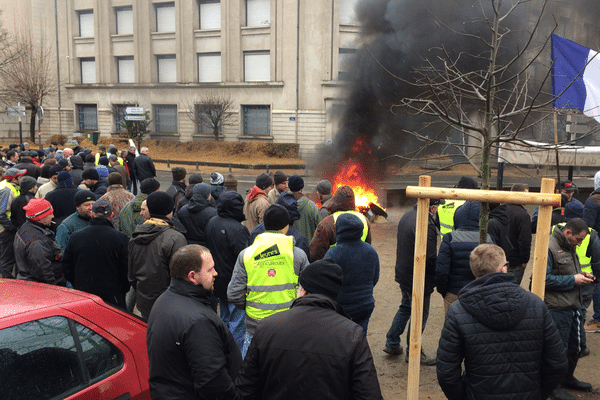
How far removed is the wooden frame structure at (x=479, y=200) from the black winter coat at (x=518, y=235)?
2.51 m

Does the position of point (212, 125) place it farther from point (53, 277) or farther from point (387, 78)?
point (53, 277)

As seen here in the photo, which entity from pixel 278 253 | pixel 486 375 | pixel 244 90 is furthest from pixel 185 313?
pixel 244 90

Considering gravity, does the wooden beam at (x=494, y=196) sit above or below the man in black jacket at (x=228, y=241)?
above

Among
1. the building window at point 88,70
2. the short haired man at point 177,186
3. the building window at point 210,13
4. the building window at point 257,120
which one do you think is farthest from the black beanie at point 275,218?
the building window at point 88,70

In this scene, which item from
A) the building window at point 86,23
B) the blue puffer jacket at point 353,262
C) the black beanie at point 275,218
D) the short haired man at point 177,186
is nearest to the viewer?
the black beanie at point 275,218

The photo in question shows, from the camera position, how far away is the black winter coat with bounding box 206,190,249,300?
492 cm

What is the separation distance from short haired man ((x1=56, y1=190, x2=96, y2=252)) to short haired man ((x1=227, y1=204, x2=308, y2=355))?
2.35m

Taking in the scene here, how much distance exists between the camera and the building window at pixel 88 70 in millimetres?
38875

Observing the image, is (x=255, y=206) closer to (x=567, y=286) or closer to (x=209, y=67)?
(x=567, y=286)

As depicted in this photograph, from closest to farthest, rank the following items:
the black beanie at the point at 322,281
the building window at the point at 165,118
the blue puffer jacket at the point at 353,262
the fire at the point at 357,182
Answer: the black beanie at the point at 322,281 → the blue puffer jacket at the point at 353,262 → the fire at the point at 357,182 → the building window at the point at 165,118

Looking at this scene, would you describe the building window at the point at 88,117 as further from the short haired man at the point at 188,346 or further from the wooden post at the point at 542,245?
the wooden post at the point at 542,245

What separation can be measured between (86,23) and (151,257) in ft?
131

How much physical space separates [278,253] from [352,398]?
1.56 metres

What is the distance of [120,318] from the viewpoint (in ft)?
10.4
